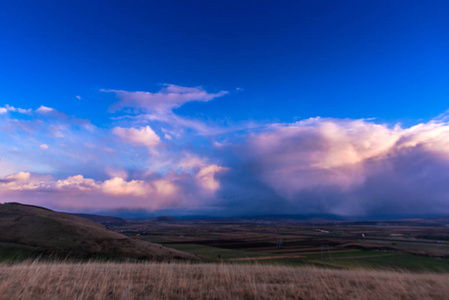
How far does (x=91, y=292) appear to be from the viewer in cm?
1009

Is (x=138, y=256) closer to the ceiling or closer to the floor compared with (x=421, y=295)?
closer to the floor

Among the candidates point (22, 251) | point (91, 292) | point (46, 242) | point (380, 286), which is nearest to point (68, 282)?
point (91, 292)

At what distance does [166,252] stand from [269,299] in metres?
51.3

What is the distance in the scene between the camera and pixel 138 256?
4700 centimetres

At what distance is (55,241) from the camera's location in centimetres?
4456

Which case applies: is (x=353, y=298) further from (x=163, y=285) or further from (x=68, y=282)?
(x=68, y=282)

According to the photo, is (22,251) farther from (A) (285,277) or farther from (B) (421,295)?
(B) (421,295)

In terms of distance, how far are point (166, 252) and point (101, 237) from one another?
13489mm

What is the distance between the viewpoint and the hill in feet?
133

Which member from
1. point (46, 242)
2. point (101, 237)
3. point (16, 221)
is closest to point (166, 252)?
point (101, 237)

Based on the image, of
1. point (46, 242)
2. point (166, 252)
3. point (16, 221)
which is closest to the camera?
point (46, 242)

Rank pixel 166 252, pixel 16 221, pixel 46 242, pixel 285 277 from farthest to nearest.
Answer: pixel 166 252 → pixel 16 221 → pixel 46 242 → pixel 285 277

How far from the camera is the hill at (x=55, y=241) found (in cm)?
4050

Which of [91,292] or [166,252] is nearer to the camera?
[91,292]
